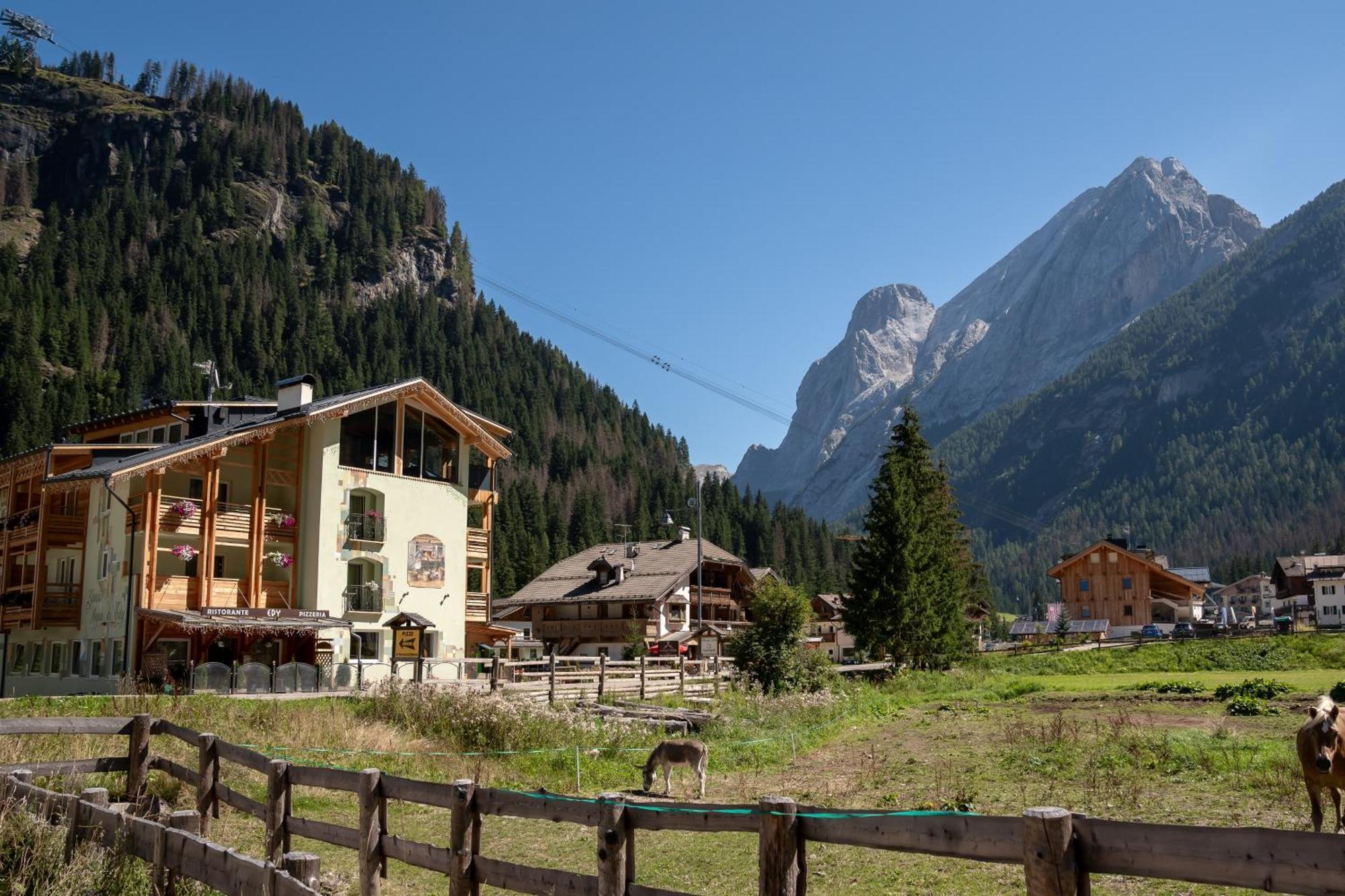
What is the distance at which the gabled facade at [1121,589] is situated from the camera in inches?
3767

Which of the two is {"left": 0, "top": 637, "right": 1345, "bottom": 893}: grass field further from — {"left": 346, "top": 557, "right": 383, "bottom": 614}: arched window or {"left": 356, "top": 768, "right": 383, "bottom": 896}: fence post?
{"left": 346, "top": 557, "right": 383, "bottom": 614}: arched window

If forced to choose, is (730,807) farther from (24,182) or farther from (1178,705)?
(24,182)

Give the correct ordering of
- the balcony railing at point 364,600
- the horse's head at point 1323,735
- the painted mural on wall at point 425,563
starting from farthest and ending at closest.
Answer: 1. the painted mural on wall at point 425,563
2. the balcony railing at point 364,600
3. the horse's head at point 1323,735

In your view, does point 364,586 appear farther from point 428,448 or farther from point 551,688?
point 551,688

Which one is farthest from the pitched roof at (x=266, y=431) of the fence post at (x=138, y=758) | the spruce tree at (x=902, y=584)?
the fence post at (x=138, y=758)

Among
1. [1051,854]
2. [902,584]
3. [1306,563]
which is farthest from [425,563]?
[1306,563]

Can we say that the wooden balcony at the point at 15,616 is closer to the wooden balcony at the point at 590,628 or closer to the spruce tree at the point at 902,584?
the wooden balcony at the point at 590,628

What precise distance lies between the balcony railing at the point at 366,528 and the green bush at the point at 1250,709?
31.9 metres

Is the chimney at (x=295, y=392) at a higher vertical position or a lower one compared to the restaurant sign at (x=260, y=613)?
higher

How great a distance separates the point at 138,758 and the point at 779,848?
8.57m

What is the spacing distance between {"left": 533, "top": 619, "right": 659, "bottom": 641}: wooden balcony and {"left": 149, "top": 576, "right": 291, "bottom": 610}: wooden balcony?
98.5 ft

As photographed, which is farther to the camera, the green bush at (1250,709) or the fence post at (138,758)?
the green bush at (1250,709)

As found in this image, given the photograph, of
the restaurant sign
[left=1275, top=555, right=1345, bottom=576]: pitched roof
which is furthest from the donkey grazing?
[left=1275, top=555, right=1345, bottom=576]: pitched roof

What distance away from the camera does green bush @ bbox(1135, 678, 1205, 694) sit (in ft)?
121
